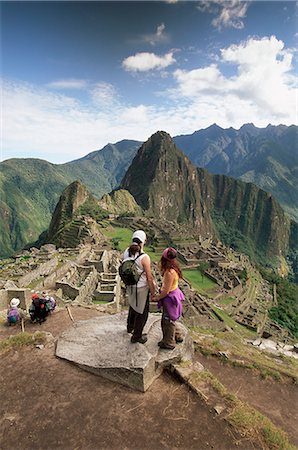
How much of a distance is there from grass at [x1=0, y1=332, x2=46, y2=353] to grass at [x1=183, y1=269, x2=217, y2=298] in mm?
31272

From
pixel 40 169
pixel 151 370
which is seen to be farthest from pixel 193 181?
pixel 151 370

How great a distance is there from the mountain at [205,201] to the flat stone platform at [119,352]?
4619 inches

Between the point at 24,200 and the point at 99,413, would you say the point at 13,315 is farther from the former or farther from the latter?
the point at 24,200

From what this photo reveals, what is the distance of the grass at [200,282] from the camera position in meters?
37.0

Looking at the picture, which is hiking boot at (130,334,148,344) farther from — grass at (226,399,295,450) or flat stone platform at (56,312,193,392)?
grass at (226,399,295,450)

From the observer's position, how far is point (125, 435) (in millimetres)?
3842

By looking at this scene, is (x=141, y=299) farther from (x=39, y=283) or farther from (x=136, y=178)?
(x=136, y=178)

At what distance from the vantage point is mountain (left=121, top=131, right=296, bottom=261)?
474 feet

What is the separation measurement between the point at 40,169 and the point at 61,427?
20518cm

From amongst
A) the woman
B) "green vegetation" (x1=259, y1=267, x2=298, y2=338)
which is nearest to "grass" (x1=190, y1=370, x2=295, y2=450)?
the woman

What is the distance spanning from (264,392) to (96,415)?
3639 mm

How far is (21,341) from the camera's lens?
619 cm

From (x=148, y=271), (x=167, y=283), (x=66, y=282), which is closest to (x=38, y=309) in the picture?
(x=148, y=271)

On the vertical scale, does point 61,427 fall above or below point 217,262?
above
